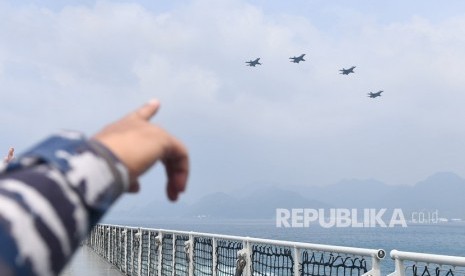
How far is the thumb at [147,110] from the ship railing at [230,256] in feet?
8.13

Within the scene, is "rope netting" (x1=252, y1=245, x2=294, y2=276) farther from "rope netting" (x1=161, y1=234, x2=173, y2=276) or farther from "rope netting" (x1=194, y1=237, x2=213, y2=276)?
"rope netting" (x1=161, y1=234, x2=173, y2=276)

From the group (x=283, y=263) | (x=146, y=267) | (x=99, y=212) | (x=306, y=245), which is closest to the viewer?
(x=99, y=212)

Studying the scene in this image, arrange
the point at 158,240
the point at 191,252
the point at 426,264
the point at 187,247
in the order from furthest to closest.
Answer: the point at 158,240, the point at 187,247, the point at 191,252, the point at 426,264

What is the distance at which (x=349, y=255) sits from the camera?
5145 millimetres

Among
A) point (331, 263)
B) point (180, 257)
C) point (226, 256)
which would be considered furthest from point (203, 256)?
point (331, 263)

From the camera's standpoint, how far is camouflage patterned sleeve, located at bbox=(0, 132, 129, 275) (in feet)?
1.83

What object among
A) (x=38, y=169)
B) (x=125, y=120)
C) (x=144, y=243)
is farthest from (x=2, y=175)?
(x=144, y=243)

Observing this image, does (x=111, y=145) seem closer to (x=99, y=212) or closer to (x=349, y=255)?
(x=99, y=212)

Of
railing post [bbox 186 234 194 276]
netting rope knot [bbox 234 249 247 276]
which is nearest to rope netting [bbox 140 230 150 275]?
railing post [bbox 186 234 194 276]

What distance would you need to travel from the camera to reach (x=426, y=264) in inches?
157

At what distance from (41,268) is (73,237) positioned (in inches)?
1.9

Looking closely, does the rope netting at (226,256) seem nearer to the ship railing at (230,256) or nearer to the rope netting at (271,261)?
the ship railing at (230,256)

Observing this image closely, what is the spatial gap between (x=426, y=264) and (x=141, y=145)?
3597 mm

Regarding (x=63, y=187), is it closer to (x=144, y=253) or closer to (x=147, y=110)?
(x=147, y=110)
